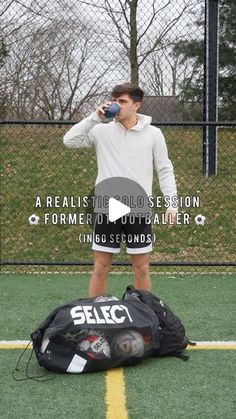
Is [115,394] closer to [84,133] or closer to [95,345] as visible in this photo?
[95,345]

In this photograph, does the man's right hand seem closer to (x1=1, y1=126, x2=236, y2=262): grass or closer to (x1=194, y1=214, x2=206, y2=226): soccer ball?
(x1=1, y1=126, x2=236, y2=262): grass

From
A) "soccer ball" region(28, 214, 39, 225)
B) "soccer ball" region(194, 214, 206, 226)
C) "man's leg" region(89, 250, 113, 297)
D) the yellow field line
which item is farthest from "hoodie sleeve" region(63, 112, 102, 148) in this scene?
"soccer ball" region(194, 214, 206, 226)

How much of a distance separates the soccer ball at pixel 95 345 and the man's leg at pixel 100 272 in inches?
33.9

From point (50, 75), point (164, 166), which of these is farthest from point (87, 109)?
point (164, 166)

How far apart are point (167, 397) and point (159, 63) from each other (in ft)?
19.8

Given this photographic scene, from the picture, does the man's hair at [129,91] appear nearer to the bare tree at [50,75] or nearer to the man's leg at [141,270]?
the man's leg at [141,270]

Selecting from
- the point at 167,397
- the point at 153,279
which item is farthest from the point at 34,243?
the point at 167,397

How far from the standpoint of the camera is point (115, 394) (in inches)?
129

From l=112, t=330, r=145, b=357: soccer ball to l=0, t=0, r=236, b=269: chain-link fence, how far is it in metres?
4.05

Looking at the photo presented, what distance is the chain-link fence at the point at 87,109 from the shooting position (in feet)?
27.6

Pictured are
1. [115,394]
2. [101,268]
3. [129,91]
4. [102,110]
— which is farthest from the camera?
[101,268]

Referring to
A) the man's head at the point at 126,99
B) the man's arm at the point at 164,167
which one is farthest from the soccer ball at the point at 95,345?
the man's head at the point at 126,99

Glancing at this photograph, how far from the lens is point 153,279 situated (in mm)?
6605

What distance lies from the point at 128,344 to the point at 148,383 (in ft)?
0.88
